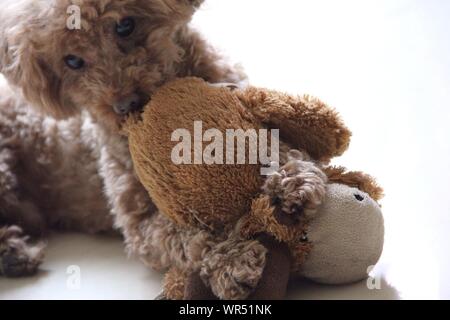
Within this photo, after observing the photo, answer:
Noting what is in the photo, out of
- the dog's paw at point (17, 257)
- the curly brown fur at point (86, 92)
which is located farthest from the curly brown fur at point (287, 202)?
the dog's paw at point (17, 257)

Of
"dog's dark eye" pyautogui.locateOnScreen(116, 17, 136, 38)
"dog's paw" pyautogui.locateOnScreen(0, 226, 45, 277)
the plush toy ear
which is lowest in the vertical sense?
"dog's paw" pyautogui.locateOnScreen(0, 226, 45, 277)

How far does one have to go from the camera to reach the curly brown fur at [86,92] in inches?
55.9

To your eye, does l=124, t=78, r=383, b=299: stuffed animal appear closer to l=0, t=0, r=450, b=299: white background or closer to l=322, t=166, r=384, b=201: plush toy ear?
l=322, t=166, r=384, b=201: plush toy ear

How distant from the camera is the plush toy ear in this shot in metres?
1.38

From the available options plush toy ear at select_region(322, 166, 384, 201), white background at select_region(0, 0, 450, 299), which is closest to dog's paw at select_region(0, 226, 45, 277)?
white background at select_region(0, 0, 450, 299)

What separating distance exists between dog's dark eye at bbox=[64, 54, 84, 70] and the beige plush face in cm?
57

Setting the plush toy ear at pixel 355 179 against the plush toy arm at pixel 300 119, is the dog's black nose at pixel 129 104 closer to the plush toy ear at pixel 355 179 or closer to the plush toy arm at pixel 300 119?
the plush toy arm at pixel 300 119

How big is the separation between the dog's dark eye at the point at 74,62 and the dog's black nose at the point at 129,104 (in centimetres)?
11

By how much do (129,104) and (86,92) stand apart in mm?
107

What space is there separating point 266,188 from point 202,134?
16cm

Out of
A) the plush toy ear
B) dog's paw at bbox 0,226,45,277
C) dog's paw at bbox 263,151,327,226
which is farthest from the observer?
dog's paw at bbox 0,226,45,277
